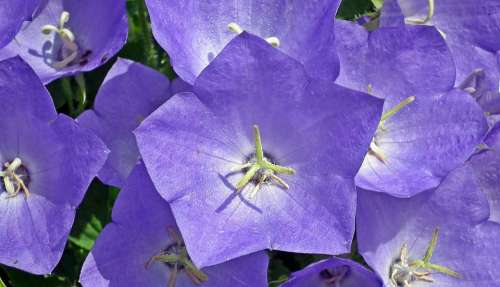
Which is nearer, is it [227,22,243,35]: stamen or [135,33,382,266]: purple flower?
[135,33,382,266]: purple flower

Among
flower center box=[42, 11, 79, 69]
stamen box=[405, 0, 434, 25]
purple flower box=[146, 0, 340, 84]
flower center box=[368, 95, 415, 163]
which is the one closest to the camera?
purple flower box=[146, 0, 340, 84]

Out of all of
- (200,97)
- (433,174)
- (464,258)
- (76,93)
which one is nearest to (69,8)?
(76,93)

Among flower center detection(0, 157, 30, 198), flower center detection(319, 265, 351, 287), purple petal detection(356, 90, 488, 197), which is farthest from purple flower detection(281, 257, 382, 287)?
flower center detection(0, 157, 30, 198)

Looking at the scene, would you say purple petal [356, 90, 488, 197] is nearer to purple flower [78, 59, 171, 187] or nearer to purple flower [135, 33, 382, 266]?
purple flower [135, 33, 382, 266]

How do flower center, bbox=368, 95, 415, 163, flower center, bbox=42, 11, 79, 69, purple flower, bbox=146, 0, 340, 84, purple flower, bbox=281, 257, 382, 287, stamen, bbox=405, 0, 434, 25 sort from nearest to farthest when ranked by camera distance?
purple flower, bbox=281, 257, 382, 287, purple flower, bbox=146, 0, 340, 84, flower center, bbox=368, 95, 415, 163, flower center, bbox=42, 11, 79, 69, stamen, bbox=405, 0, 434, 25

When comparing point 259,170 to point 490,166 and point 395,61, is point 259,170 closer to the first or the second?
point 395,61

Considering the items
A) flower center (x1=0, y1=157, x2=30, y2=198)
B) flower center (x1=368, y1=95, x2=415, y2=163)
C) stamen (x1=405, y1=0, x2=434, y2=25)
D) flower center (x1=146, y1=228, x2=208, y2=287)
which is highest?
stamen (x1=405, y1=0, x2=434, y2=25)

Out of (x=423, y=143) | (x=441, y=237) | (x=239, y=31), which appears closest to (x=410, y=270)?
(x=441, y=237)
